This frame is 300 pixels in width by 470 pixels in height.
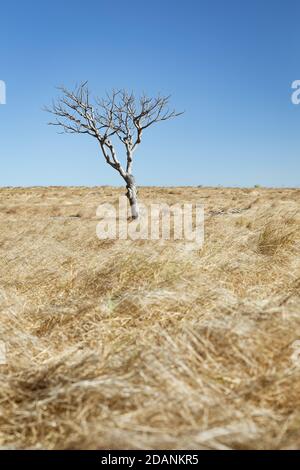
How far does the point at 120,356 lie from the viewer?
6.04ft

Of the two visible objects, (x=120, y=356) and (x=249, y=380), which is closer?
(x=249, y=380)

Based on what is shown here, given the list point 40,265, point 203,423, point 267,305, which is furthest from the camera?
point 40,265

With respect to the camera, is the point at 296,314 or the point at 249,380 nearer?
the point at 249,380

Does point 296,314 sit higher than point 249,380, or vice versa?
point 296,314

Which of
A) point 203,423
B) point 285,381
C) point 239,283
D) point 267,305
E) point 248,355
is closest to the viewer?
point 203,423
